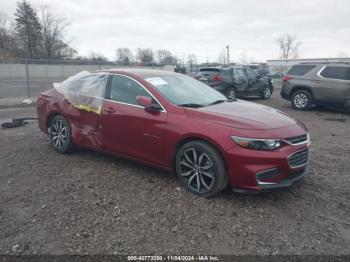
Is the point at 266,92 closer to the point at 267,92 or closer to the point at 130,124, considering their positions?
the point at 267,92

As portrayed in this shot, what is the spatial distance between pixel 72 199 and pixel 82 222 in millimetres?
621

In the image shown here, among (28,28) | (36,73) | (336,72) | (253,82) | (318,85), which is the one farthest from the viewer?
(28,28)

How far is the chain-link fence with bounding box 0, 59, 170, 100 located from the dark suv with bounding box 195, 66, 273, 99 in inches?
248

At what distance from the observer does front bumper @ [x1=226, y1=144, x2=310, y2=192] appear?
358 centimetres

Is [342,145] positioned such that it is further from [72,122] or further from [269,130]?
[72,122]

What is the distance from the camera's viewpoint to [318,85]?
450 inches

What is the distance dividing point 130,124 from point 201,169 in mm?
1263

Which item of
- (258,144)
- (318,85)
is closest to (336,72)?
(318,85)

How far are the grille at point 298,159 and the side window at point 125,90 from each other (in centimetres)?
208

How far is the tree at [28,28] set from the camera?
197 feet

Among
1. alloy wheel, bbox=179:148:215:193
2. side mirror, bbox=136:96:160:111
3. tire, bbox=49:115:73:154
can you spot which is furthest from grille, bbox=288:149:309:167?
tire, bbox=49:115:73:154

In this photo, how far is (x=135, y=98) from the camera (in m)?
4.59

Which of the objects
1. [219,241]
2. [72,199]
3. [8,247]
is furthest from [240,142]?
[8,247]

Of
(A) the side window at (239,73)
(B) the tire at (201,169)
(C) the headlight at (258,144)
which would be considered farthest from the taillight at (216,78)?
(C) the headlight at (258,144)
